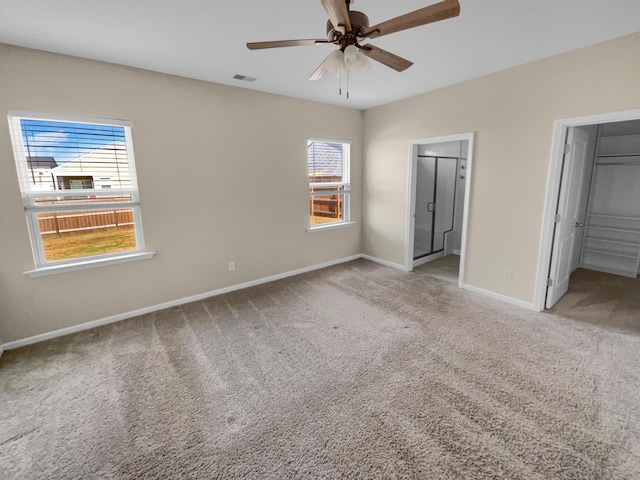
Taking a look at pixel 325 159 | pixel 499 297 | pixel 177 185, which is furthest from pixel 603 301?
pixel 177 185

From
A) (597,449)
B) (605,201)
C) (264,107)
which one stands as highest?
(264,107)

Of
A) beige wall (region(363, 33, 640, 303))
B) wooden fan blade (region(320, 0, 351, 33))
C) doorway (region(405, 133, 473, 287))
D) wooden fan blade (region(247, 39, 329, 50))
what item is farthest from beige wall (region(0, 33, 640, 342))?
wooden fan blade (region(320, 0, 351, 33))

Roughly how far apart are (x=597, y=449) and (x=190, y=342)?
3.01 metres

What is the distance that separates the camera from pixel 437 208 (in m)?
5.39

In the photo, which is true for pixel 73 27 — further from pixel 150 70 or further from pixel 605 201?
pixel 605 201

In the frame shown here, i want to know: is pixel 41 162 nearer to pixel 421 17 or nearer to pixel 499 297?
pixel 421 17

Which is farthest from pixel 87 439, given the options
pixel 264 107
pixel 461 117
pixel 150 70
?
pixel 461 117

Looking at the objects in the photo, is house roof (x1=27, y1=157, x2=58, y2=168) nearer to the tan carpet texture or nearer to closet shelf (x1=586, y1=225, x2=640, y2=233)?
the tan carpet texture

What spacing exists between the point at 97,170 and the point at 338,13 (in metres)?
2.79

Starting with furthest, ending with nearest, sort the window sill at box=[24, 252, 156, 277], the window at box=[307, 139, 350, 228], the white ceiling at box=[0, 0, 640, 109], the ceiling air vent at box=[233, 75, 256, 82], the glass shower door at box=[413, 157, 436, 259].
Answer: the glass shower door at box=[413, 157, 436, 259]
the window at box=[307, 139, 350, 228]
the ceiling air vent at box=[233, 75, 256, 82]
the window sill at box=[24, 252, 156, 277]
the white ceiling at box=[0, 0, 640, 109]

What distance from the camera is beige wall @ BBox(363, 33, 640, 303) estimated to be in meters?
2.58

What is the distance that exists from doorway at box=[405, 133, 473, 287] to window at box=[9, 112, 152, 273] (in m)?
3.74

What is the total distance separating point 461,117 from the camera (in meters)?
3.64

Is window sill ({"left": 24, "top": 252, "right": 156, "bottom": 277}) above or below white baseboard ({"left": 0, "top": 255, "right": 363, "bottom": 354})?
above
